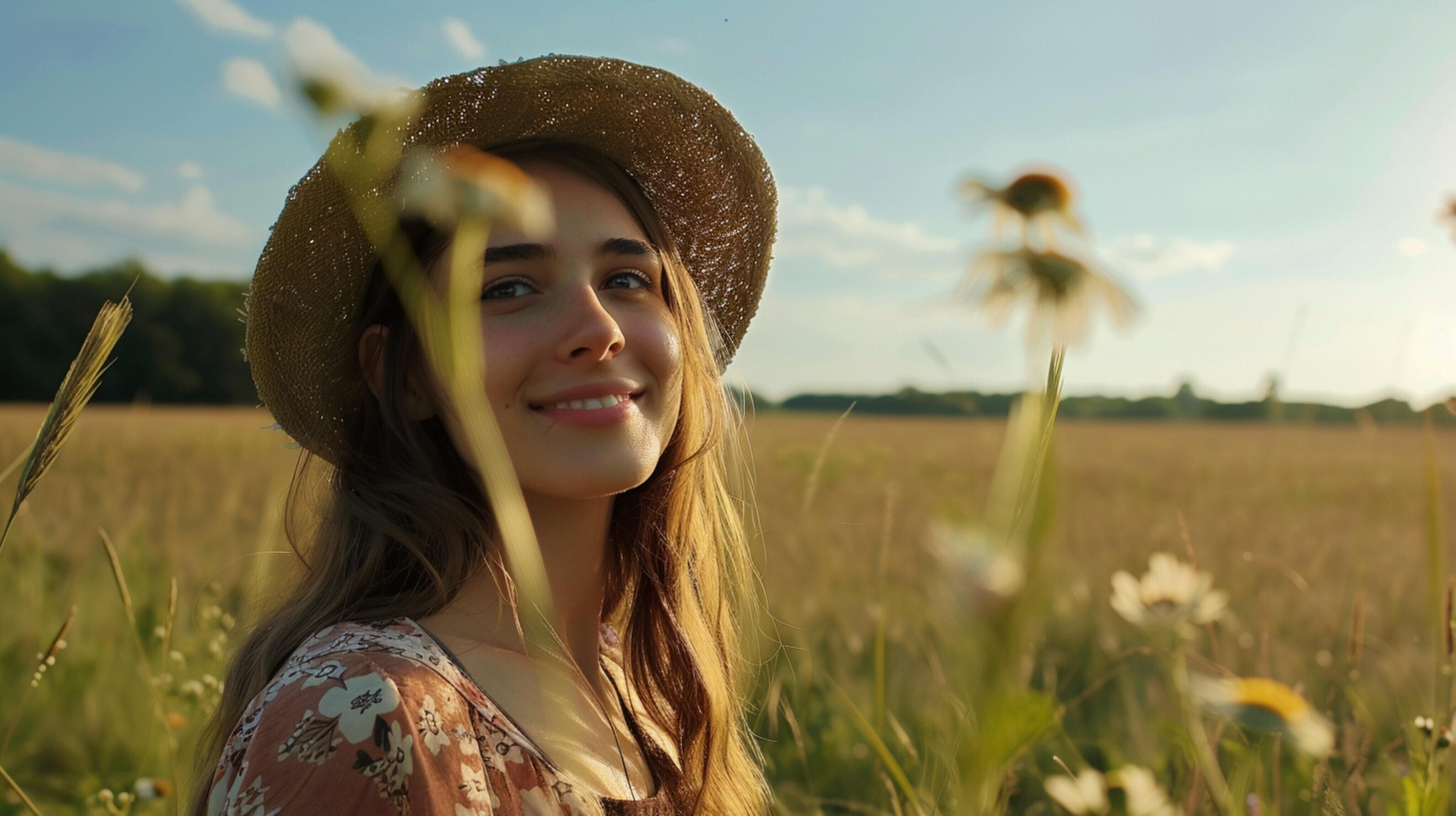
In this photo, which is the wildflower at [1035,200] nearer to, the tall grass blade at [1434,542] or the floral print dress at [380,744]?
the tall grass blade at [1434,542]

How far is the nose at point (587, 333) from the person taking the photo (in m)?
1.16

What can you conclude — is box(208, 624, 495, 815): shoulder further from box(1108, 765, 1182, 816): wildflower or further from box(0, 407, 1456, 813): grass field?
box(1108, 765, 1182, 816): wildflower

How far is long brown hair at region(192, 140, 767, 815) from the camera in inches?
49.5

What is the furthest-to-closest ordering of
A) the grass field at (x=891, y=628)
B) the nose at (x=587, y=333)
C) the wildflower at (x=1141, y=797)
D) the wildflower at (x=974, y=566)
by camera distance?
1. the grass field at (x=891, y=628)
2. the nose at (x=587, y=333)
3. the wildflower at (x=1141, y=797)
4. the wildflower at (x=974, y=566)

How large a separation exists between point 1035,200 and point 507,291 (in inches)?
40.7

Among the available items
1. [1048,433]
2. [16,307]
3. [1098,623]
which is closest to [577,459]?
[1048,433]

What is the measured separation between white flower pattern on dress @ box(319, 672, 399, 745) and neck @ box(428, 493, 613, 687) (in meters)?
0.22

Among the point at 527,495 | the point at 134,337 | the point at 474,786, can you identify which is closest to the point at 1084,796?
the point at 474,786

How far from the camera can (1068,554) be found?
420 cm

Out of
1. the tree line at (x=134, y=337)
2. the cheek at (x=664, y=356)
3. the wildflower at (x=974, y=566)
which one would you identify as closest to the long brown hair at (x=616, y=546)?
the cheek at (x=664, y=356)

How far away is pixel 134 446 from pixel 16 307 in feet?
101

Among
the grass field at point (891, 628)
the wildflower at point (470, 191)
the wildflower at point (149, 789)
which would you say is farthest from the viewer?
the wildflower at point (149, 789)

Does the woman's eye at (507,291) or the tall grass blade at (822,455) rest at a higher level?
the woman's eye at (507,291)

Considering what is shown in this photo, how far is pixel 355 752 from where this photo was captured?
2.91 feet
